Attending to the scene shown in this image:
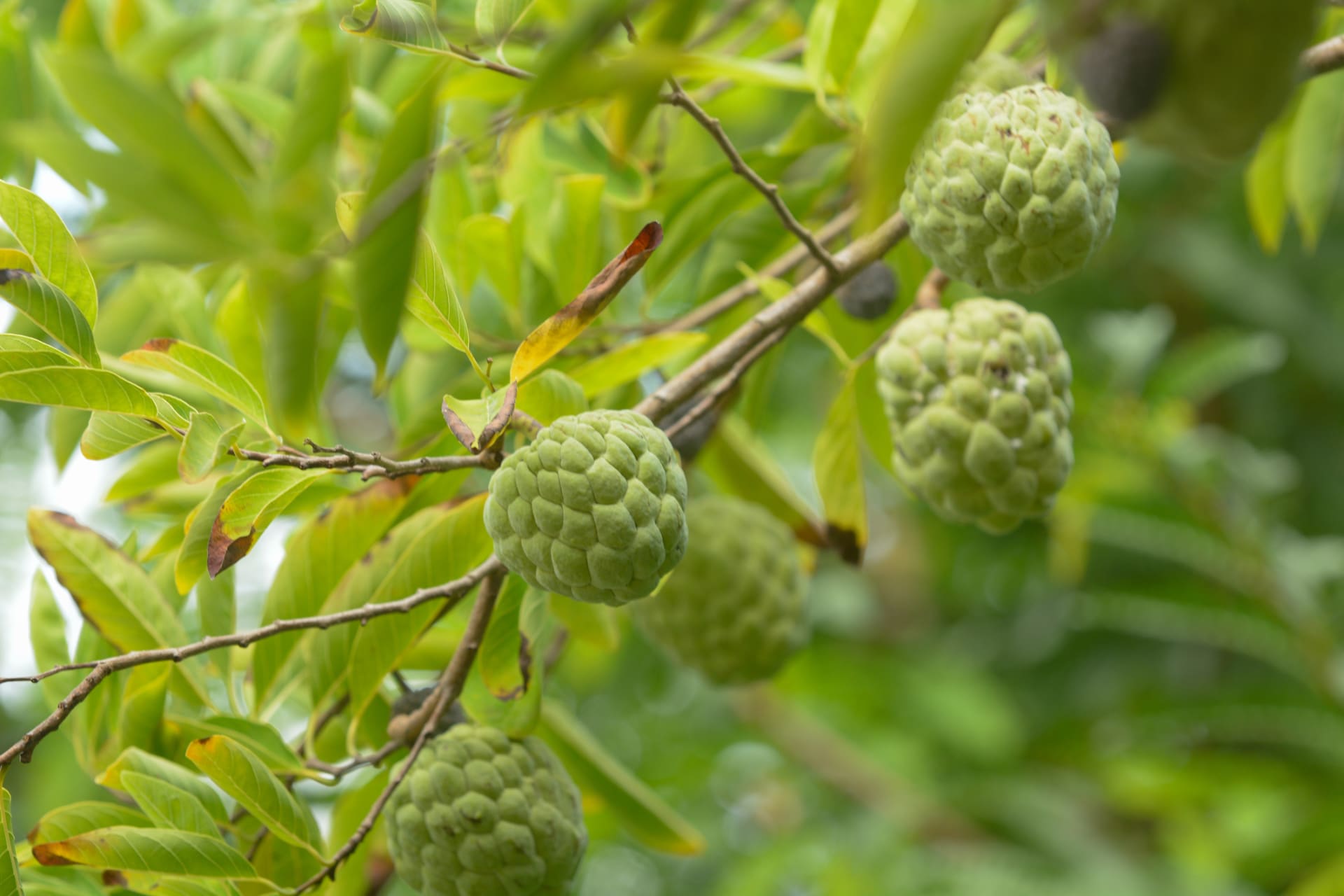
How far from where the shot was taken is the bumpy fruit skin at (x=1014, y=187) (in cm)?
100

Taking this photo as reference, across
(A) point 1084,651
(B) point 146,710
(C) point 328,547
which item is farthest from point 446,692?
(A) point 1084,651

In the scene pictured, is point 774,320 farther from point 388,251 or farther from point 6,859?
point 6,859

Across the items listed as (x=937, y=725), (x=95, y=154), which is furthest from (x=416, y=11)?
(x=937, y=725)

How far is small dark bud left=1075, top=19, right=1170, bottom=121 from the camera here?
0.54m

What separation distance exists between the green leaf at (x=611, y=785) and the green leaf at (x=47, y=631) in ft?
1.86

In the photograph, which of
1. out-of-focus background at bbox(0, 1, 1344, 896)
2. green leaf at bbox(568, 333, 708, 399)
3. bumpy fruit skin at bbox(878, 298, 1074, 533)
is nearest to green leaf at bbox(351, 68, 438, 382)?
green leaf at bbox(568, 333, 708, 399)

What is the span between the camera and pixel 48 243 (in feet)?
3.21

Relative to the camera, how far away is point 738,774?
3936 mm

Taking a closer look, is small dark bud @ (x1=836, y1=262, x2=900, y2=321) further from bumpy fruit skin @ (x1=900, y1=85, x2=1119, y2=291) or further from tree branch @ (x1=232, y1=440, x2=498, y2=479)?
tree branch @ (x1=232, y1=440, x2=498, y2=479)


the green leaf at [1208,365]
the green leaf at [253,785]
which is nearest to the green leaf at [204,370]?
the green leaf at [253,785]

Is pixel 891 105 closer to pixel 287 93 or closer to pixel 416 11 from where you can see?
pixel 416 11

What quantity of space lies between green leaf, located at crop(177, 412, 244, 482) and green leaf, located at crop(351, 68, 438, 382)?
0.40m

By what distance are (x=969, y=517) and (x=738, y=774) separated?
290cm

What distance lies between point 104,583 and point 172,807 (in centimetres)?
31
